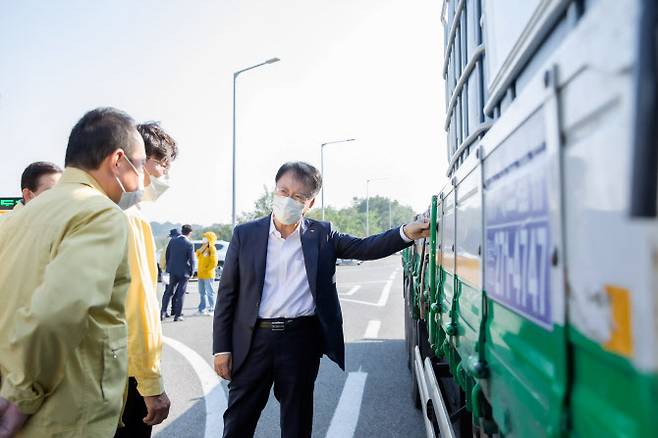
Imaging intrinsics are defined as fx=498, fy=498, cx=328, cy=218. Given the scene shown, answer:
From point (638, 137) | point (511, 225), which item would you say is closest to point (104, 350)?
point (511, 225)

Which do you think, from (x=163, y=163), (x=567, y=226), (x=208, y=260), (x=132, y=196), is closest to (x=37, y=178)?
(x=163, y=163)

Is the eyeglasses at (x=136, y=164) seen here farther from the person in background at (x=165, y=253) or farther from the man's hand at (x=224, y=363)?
the person in background at (x=165, y=253)

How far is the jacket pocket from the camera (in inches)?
65.2

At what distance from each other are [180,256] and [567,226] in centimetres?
953

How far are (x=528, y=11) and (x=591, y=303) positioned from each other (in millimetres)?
899

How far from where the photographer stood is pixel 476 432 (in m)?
1.93

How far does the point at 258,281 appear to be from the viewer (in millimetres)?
2771

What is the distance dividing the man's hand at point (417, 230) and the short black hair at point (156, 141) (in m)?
1.43

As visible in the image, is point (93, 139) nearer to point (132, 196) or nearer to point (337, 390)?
point (132, 196)

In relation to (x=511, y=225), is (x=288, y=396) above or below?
below

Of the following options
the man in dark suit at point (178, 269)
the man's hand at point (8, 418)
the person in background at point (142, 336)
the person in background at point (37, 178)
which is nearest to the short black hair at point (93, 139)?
the person in background at point (142, 336)

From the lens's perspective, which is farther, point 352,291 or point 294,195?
point 352,291

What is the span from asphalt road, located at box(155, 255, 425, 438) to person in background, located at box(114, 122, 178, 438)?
180 centimetres

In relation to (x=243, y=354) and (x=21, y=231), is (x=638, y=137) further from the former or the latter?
(x=243, y=354)
